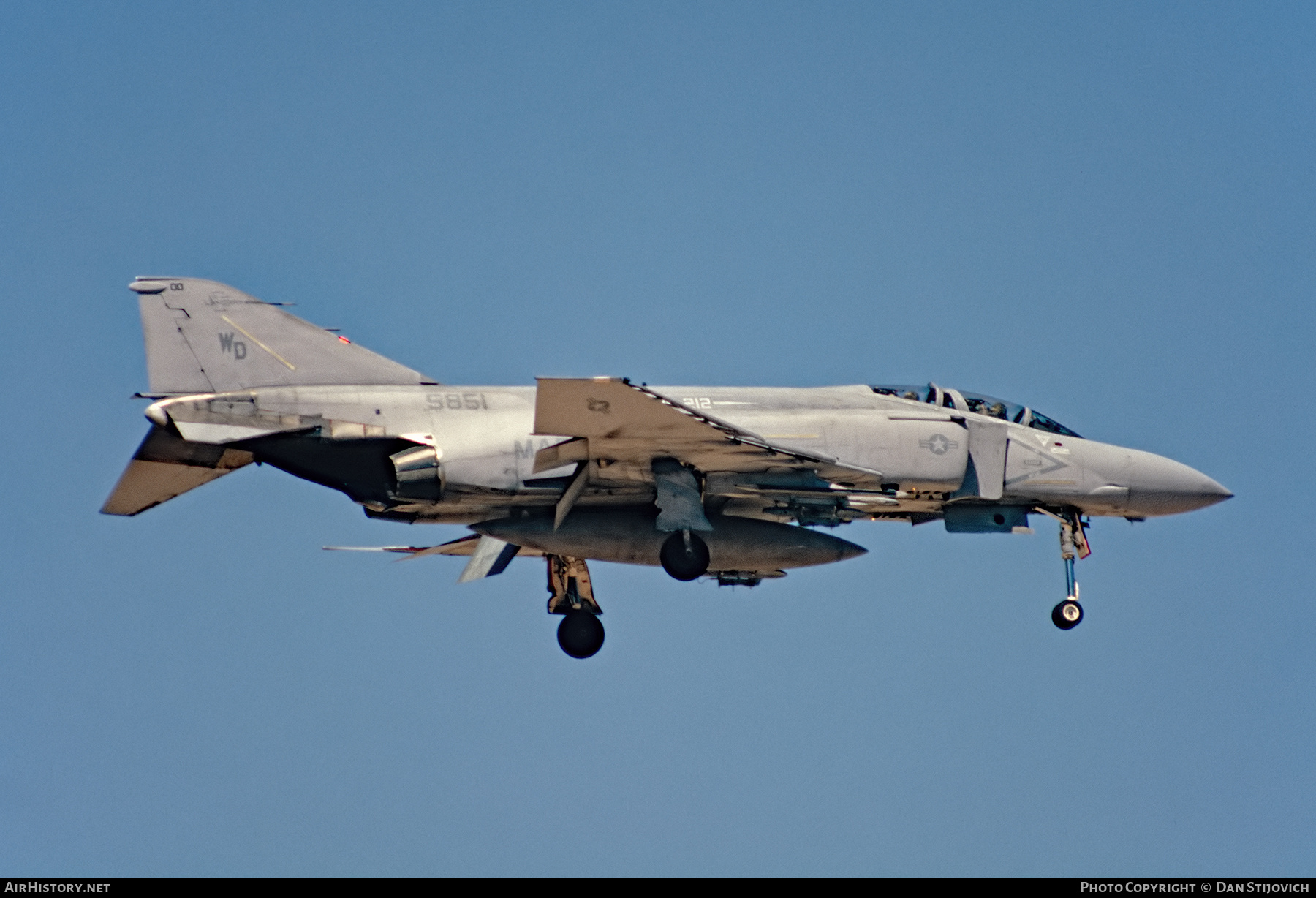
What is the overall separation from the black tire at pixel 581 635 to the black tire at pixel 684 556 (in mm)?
2806

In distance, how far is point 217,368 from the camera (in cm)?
2373

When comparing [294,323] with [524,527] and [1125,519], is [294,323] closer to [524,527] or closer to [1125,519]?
[524,527]

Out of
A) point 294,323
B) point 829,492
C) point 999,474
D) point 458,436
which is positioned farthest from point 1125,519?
point 294,323

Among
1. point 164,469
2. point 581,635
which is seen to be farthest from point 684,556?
point 164,469

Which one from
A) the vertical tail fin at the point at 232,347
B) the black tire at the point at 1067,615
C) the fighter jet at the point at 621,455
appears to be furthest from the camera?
the black tire at the point at 1067,615

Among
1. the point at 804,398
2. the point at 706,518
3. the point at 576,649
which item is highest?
the point at 804,398

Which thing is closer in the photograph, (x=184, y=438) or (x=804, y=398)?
(x=184, y=438)

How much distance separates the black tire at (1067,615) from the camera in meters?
25.2

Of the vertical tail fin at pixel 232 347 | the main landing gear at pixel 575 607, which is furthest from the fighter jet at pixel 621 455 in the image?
the main landing gear at pixel 575 607

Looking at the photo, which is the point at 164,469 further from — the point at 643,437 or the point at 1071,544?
the point at 1071,544

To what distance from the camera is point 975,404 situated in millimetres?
25406

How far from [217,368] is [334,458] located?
1.87 metres

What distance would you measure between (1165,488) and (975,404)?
8.92ft

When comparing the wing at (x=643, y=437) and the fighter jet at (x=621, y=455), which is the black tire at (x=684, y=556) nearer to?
the fighter jet at (x=621, y=455)
